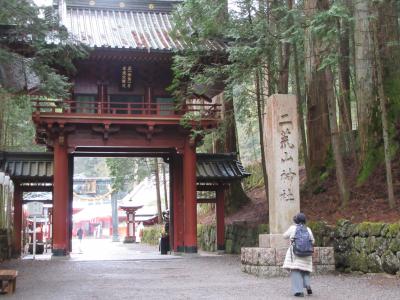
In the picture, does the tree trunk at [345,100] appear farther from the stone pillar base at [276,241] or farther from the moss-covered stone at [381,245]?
the moss-covered stone at [381,245]

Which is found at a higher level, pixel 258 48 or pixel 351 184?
pixel 258 48

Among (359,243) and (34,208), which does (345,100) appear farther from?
(34,208)

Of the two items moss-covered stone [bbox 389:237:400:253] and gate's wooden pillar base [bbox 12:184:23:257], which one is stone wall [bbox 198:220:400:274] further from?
gate's wooden pillar base [bbox 12:184:23:257]

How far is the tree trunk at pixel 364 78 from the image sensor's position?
12.3 m

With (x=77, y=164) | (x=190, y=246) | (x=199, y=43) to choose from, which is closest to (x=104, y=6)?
(x=199, y=43)

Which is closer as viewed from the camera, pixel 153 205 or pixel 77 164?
pixel 153 205

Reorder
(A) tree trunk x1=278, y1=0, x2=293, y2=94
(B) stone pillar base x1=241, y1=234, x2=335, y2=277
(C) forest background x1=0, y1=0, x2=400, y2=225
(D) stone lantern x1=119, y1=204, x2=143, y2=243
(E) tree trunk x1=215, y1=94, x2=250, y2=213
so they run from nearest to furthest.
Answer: (B) stone pillar base x1=241, y1=234, x2=335, y2=277
(C) forest background x1=0, y1=0, x2=400, y2=225
(A) tree trunk x1=278, y1=0, x2=293, y2=94
(E) tree trunk x1=215, y1=94, x2=250, y2=213
(D) stone lantern x1=119, y1=204, x2=143, y2=243

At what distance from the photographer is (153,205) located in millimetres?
49938

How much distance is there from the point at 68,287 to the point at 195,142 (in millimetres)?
9451

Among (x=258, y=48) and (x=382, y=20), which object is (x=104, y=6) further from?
(x=382, y=20)

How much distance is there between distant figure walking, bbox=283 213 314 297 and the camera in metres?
7.73

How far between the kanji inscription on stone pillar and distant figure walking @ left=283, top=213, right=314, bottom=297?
8.56 feet

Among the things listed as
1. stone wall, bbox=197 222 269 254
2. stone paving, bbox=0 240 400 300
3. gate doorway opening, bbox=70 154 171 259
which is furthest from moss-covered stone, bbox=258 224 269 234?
gate doorway opening, bbox=70 154 171 259

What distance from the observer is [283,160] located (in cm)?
1077
